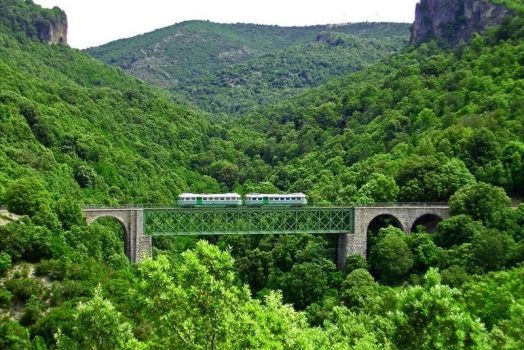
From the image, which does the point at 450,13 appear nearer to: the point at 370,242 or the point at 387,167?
the point at 387,167

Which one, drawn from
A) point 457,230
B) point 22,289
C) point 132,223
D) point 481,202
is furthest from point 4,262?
point 481,202

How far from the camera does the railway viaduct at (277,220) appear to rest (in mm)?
66812

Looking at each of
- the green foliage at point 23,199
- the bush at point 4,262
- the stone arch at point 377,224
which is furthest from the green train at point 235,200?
the bush at point 4,262

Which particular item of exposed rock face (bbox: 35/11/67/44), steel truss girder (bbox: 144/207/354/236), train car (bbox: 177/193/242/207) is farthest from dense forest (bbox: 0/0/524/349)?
exposed rock face (bbox: 35/11/67/44)

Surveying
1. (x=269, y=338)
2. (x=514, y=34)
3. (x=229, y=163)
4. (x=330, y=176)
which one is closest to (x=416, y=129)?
(x=330, y=176)

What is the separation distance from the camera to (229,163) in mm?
131000

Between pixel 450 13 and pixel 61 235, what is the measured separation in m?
106

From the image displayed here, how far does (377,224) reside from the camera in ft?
233

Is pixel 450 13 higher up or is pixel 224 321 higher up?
pixel 450 13

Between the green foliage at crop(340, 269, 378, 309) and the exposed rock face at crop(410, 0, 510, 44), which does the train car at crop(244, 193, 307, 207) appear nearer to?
the green foliage at crop(340, 269, 378, 309)

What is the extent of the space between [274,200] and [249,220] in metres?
3.42

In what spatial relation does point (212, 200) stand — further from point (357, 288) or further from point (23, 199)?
point (357, 288)

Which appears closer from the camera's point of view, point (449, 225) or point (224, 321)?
point (224, 321)

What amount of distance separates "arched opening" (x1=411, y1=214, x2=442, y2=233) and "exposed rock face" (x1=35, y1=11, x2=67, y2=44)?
416ft
